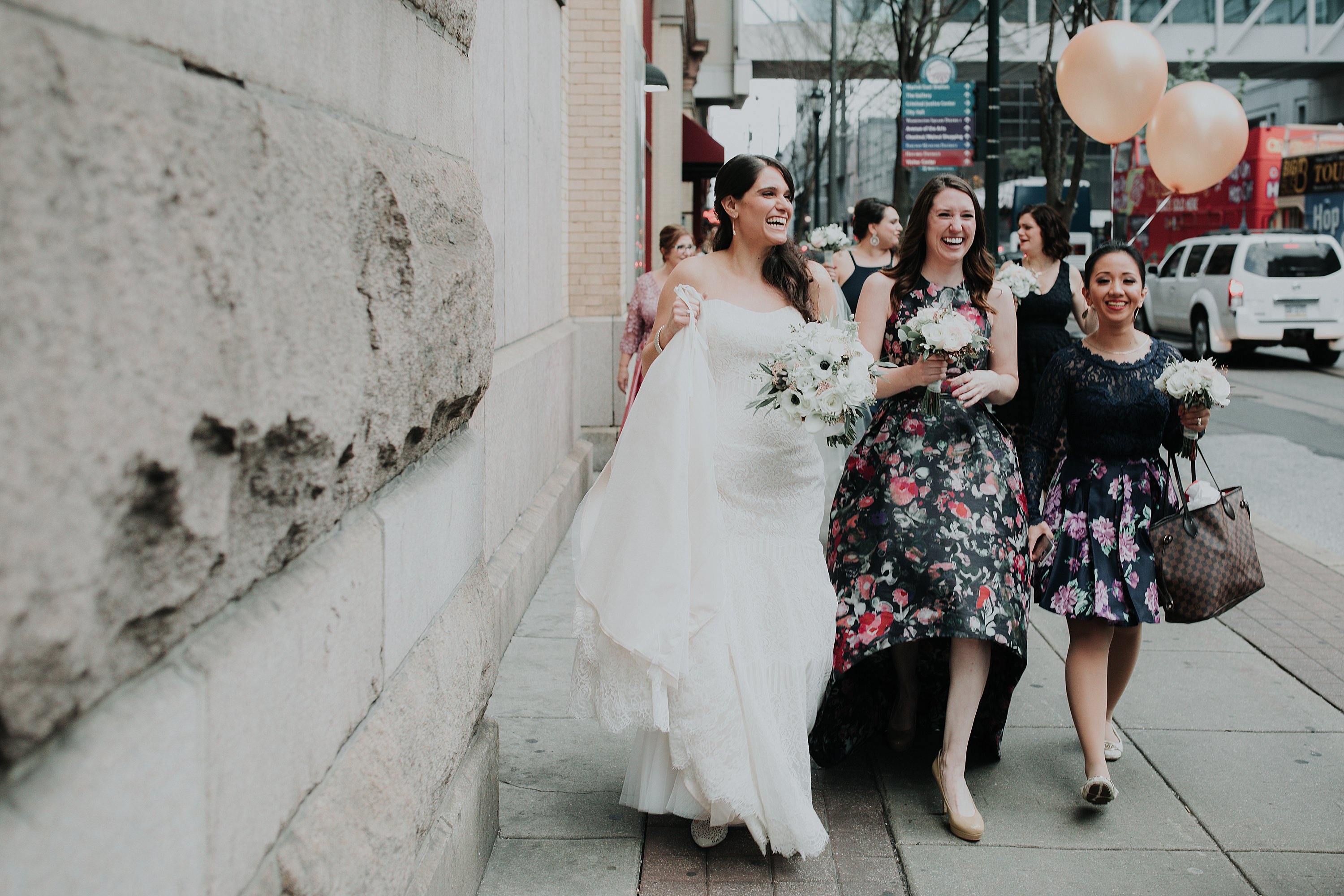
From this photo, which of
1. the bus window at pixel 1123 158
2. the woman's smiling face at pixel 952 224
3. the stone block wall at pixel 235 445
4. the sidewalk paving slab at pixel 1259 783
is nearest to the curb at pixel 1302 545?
the sidewalk paving slab at pixel 1259 783

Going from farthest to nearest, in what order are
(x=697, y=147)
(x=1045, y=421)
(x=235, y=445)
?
(x=697, y=147) < (x=1045, y=421) < (x=235, y=445)

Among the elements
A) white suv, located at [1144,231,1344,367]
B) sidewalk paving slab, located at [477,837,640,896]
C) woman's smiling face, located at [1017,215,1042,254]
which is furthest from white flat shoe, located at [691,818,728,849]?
white suv, located at [1144,231,1344,367]

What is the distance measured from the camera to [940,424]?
4.32m

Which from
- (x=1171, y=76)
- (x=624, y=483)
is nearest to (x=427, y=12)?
(x=624, y=483)

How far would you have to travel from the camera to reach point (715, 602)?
368cm

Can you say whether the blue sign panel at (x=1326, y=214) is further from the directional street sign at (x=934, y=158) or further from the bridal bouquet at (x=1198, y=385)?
the bridal bouquet at (x=1198, y=385)

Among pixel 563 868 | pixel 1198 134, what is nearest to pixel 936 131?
pixel 1198 134

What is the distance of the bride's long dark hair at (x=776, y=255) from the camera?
13.7ft

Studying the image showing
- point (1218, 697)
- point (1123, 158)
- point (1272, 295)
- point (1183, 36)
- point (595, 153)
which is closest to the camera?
point (1218, 697)

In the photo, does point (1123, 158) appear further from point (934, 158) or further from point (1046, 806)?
point (1046, 806)

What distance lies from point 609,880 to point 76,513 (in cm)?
276

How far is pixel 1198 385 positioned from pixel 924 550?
1.10 m

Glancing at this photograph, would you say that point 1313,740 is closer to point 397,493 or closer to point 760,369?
point 760,369

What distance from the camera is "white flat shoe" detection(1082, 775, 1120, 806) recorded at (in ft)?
13.7
